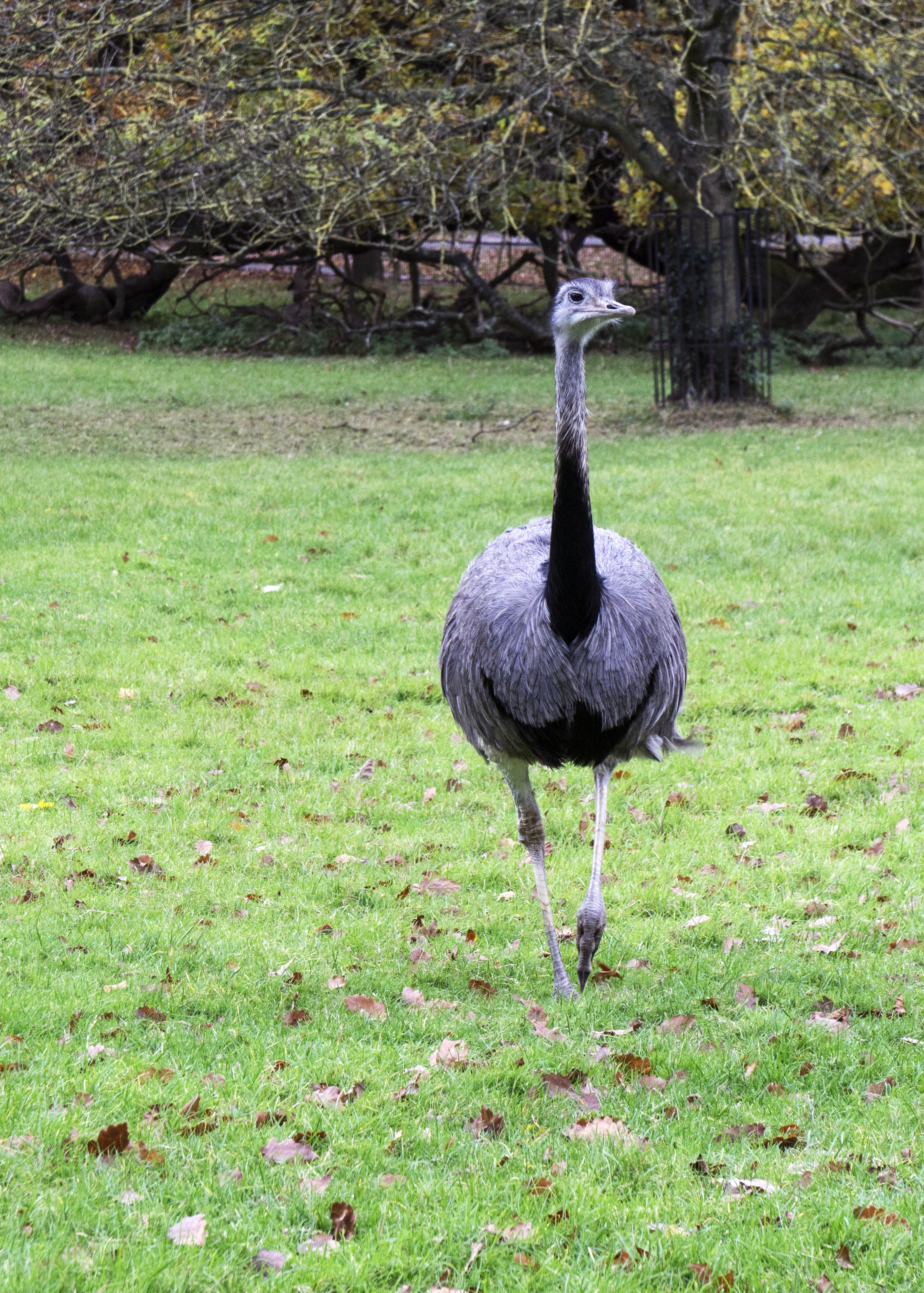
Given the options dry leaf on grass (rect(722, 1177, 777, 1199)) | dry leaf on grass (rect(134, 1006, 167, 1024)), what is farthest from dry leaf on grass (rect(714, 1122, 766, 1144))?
dry leaf on grass (rect(134, 1006, 167, 1024))

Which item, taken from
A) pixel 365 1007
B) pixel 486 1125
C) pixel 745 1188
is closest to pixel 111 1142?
pixel 486 1125

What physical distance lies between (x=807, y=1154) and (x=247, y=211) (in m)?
15.5

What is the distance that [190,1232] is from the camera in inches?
144

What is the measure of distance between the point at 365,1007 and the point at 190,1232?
64.8 inches

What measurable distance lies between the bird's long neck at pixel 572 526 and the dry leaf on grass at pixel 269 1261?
8.14 feet

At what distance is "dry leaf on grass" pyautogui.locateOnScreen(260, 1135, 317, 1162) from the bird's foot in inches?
60.0

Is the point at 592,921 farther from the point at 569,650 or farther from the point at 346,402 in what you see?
the point at 346,402

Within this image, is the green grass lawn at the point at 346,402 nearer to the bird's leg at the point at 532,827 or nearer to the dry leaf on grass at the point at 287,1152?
the bird's leg at the point at 532,827

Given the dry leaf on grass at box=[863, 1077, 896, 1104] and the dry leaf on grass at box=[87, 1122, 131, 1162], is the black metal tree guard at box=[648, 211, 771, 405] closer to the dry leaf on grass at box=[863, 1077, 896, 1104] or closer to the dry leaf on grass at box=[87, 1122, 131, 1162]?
the dry leaf on grass at box=[863, 1077, 896, 1104]

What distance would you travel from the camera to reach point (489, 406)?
21.2 metres

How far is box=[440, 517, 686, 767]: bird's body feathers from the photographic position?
534 centimetres

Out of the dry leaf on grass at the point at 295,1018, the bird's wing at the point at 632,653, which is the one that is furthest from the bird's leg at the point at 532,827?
the dry leaf on grass at the point at 295,1018

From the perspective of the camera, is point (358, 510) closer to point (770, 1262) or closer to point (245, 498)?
point (245, 498)

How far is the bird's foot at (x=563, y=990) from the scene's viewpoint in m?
5.43
